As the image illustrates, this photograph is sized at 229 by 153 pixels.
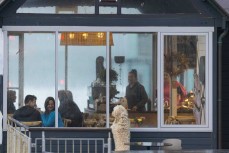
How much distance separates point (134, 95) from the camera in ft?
53.5

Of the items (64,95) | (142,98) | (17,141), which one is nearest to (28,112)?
(64,95)

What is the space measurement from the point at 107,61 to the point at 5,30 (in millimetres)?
2029

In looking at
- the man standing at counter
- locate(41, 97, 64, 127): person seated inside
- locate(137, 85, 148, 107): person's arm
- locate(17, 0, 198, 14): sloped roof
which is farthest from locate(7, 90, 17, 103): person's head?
locate(137, 85, 148, 107): person's arm

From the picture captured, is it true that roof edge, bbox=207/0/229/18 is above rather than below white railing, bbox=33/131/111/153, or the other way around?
above

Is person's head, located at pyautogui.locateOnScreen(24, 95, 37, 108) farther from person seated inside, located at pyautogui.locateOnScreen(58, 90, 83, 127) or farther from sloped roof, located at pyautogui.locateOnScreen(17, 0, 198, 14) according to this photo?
sloped roof, located at pyautogui.locateOnScreen(17, 0, 198, 14)

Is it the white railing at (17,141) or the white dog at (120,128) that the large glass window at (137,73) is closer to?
the white dog at (120,128)

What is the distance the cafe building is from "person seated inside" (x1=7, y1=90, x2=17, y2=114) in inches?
0.9

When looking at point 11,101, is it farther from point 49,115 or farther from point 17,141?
point 17,141

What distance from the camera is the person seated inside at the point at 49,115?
632 inches

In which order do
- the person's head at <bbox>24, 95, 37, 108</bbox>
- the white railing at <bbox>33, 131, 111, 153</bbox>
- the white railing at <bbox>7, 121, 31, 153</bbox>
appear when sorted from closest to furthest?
the white railing at <bbox>7, 121, 31, 153</bbox> → the white railing at <bbox>33, 131, 111, 153</bbox> → the person's head at <bbox>24, 95, 37, 108</bbox>

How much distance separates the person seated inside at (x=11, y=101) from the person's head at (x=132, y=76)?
2241mm

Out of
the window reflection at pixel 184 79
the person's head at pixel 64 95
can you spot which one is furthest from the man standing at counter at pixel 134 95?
the person's head at pixel 64 95

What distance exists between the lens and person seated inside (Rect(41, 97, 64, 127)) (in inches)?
632

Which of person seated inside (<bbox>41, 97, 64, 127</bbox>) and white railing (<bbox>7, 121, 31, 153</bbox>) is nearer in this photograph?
white railing (<bbox>7, 121, 31, 153</bbox>)
